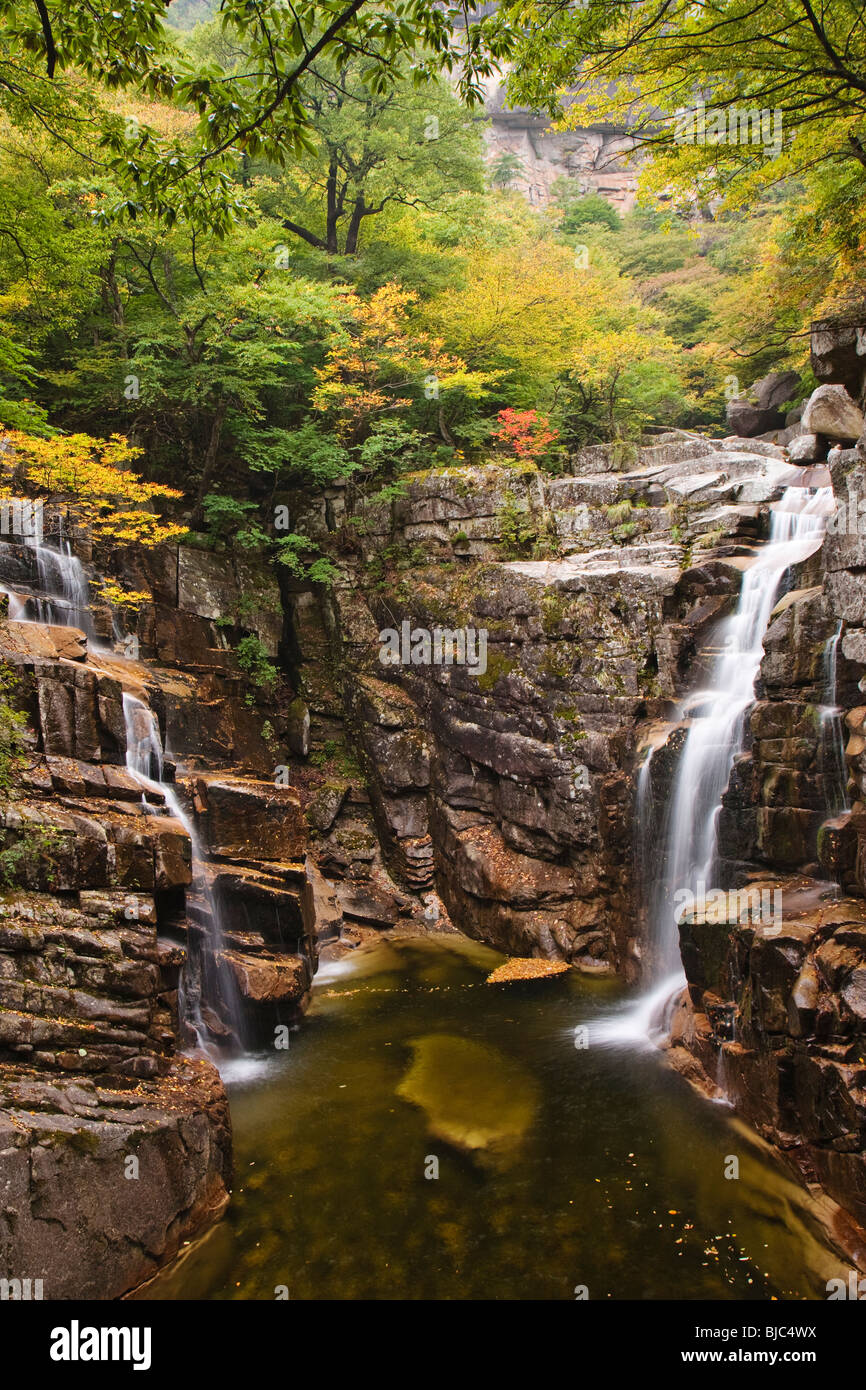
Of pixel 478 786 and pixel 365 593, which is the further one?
pixel 365 593

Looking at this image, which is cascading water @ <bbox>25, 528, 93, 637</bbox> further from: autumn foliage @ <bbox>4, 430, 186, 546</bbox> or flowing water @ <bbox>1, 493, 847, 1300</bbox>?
autumn foliage @ <bbox>4, 430, 186, 546</bbox>

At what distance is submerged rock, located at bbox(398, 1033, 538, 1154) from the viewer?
8883mm

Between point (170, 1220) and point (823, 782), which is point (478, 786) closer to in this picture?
point (823, 782)

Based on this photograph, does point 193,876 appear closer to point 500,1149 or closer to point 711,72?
point 500,1149

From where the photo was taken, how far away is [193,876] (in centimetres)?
1131

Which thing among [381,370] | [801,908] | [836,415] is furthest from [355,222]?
[801,908]

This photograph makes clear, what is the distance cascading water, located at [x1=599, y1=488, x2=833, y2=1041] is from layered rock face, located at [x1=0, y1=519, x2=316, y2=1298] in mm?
5670

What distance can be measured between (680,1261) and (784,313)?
2174 centimetres

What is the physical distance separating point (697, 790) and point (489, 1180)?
629cm

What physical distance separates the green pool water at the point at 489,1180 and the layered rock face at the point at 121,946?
81 centimetres

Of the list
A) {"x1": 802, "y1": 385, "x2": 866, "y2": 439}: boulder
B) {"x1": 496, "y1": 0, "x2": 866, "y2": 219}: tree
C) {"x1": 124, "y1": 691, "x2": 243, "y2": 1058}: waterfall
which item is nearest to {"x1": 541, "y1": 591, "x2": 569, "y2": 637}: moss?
{"x1": 802, "y1": 385, "x2": 866, "y2": 439}: boulder

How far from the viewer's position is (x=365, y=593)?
1838 cm

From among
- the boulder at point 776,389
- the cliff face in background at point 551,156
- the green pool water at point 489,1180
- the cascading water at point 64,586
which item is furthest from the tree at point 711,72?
the cliff face in background at point 551,156

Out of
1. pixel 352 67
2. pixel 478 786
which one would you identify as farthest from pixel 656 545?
pixel 352 67
